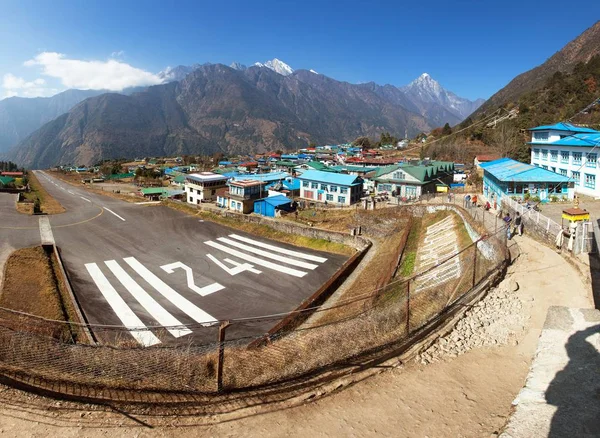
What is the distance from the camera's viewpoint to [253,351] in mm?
7359

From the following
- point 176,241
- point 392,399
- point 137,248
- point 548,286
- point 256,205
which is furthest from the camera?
point 256,205

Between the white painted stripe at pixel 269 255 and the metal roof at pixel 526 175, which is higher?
the metal roof at pixel 526 175

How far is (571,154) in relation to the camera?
29.6 m

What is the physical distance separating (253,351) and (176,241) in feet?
84.6

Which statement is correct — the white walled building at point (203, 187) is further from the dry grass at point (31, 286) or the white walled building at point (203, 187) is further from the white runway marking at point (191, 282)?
the dry grass at point (31, 286)

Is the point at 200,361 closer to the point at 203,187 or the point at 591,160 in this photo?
the point at 591,160

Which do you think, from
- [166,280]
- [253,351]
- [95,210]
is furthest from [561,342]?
[95,210]

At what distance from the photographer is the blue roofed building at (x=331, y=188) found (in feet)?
133

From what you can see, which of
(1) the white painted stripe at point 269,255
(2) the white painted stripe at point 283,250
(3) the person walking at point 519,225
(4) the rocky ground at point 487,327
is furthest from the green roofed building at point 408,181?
(4) the rocky ground at point 487,327

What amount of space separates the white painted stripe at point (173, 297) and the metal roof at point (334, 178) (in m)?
24.3

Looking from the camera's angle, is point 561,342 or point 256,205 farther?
point 256,205

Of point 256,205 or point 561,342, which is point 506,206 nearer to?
point 561,342

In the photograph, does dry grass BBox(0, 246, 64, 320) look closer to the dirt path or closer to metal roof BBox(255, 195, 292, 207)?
the dirt path

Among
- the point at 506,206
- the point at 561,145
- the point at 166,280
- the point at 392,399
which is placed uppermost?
the point at 561,145
